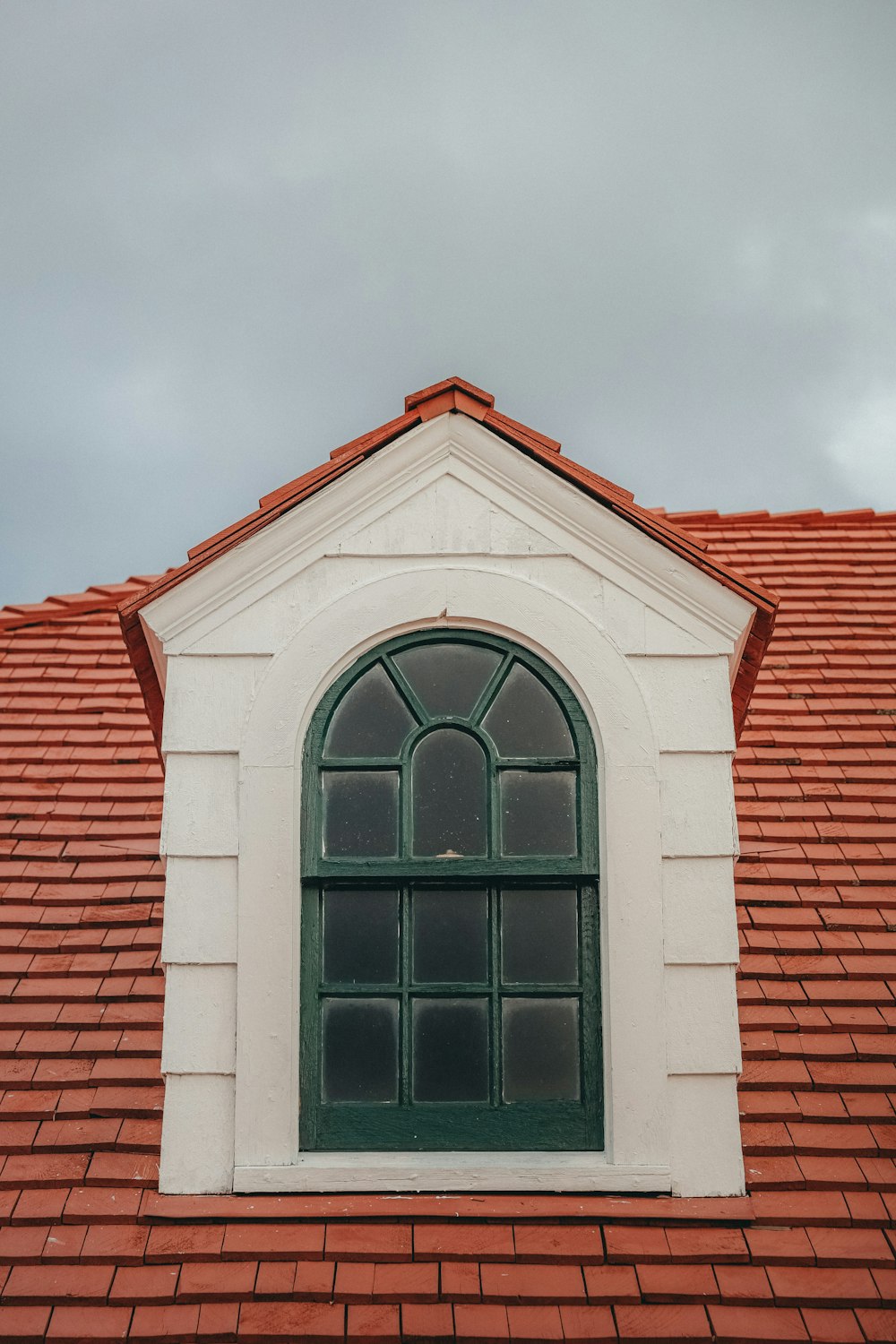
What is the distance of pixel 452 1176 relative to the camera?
3.67 metres

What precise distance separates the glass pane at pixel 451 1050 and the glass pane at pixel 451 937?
78 mm

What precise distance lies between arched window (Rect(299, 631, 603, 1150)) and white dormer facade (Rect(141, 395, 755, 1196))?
0.16 feet

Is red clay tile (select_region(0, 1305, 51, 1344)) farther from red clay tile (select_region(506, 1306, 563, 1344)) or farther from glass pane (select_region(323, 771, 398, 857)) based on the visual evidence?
glass pane (select_region(323, 771, 398, 857))

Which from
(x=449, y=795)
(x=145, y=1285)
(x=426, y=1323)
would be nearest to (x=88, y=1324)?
(x=145, y=1285)

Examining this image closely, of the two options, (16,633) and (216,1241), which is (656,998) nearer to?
(216,1241)

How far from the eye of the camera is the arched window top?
3861mm

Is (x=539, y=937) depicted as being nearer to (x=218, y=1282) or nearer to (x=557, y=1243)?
(x=557, y=1243)

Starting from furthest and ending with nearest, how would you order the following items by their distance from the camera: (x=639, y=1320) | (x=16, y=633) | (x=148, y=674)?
(x=16, y=633) < (x=148, y=674) < (x=639, y=1320)

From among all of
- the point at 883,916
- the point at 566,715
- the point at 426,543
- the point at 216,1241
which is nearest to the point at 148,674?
the point at 426,543

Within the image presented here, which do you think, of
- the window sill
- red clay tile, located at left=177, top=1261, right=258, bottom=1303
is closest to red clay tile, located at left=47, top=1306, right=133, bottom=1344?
red clay tile, located at left=177, top=1261, right=258, bottom=1303

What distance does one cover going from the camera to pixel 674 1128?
3.73 meters

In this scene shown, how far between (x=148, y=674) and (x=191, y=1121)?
1462mm

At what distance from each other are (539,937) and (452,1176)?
2.30 feet

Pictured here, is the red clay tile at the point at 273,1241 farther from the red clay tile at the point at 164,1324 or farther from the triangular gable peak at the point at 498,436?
the triangular gable peak at the point at 498,436
